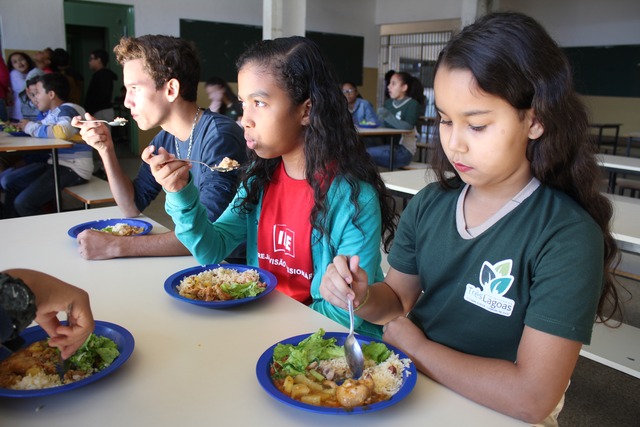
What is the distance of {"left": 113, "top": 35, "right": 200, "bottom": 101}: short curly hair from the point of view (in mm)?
2023

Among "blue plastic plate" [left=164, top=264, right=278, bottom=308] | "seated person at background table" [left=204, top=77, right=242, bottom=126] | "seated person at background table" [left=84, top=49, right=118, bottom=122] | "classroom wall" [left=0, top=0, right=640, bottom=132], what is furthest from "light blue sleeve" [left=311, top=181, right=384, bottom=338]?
"classroom wall" [left=0, top=0, right=640, bottom=132]

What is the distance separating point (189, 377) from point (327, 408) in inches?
10.6

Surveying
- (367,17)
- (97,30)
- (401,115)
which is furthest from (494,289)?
(367,17)

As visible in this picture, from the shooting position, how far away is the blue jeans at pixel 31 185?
419 centimetres

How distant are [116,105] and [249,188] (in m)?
8.41

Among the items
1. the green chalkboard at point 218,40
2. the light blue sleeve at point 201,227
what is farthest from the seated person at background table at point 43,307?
the green chalkboard at point 218,40

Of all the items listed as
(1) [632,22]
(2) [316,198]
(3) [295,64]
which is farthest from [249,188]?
(1) [632,22]

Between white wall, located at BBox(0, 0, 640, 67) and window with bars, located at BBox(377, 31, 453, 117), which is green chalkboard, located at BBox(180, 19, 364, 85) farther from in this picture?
window with bars, located at BBox(377, 31, 453, 117)

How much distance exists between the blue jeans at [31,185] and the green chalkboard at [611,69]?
866 centimetres

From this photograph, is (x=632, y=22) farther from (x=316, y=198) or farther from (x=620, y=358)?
(x=316, y=198)

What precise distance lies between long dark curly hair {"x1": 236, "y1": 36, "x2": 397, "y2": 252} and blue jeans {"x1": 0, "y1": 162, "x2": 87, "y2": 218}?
3.23m

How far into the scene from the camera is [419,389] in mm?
910

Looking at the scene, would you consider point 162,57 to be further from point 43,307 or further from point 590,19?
point 590,19

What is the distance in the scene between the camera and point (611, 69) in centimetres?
997
